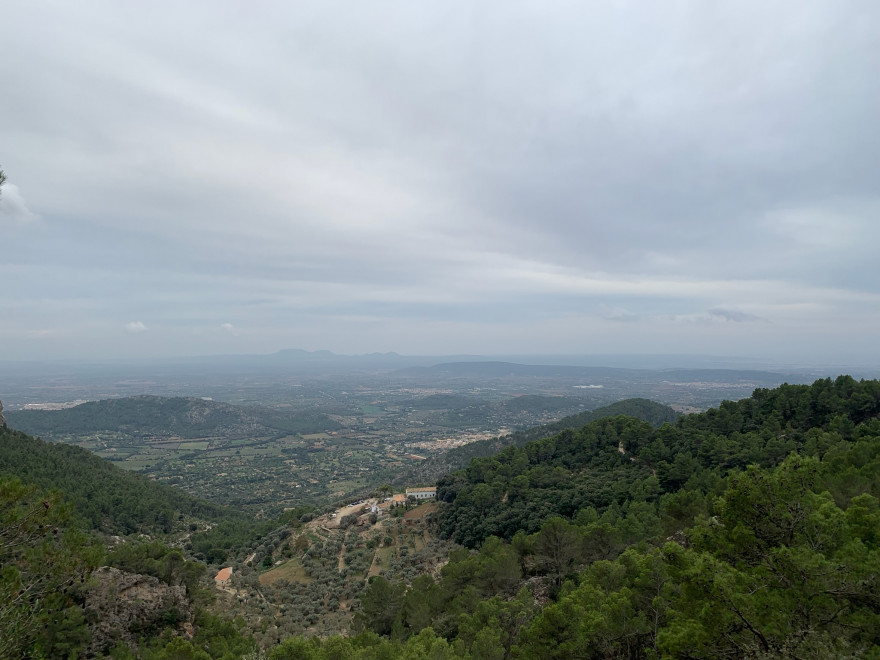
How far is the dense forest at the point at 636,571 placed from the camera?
8.40 m

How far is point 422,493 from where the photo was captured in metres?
62.0

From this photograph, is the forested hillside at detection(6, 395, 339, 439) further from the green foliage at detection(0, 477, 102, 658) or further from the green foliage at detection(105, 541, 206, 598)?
the green foliage at detection(0, 477, 102, 658)

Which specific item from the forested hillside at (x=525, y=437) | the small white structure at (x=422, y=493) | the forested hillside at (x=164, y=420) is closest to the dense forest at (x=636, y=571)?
the small white structure at (x=422, y=493)

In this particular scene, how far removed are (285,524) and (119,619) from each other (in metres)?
33.6

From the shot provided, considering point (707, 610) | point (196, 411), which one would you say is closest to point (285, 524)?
point (707, 610)

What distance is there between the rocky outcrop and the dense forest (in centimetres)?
28

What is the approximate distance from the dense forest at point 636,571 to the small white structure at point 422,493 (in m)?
17.5

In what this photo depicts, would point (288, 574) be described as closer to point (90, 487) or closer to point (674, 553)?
point (90, 487)

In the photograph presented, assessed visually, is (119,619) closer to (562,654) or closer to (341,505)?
(562,654)

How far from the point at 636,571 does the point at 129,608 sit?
2292cm

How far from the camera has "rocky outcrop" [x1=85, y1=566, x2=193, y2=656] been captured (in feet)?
58.2

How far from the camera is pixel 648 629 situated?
43.2 ft

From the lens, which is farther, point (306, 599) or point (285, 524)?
point (285, 524)

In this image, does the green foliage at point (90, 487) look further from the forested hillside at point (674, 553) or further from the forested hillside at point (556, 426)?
the forested hillside at point (556, 426)
